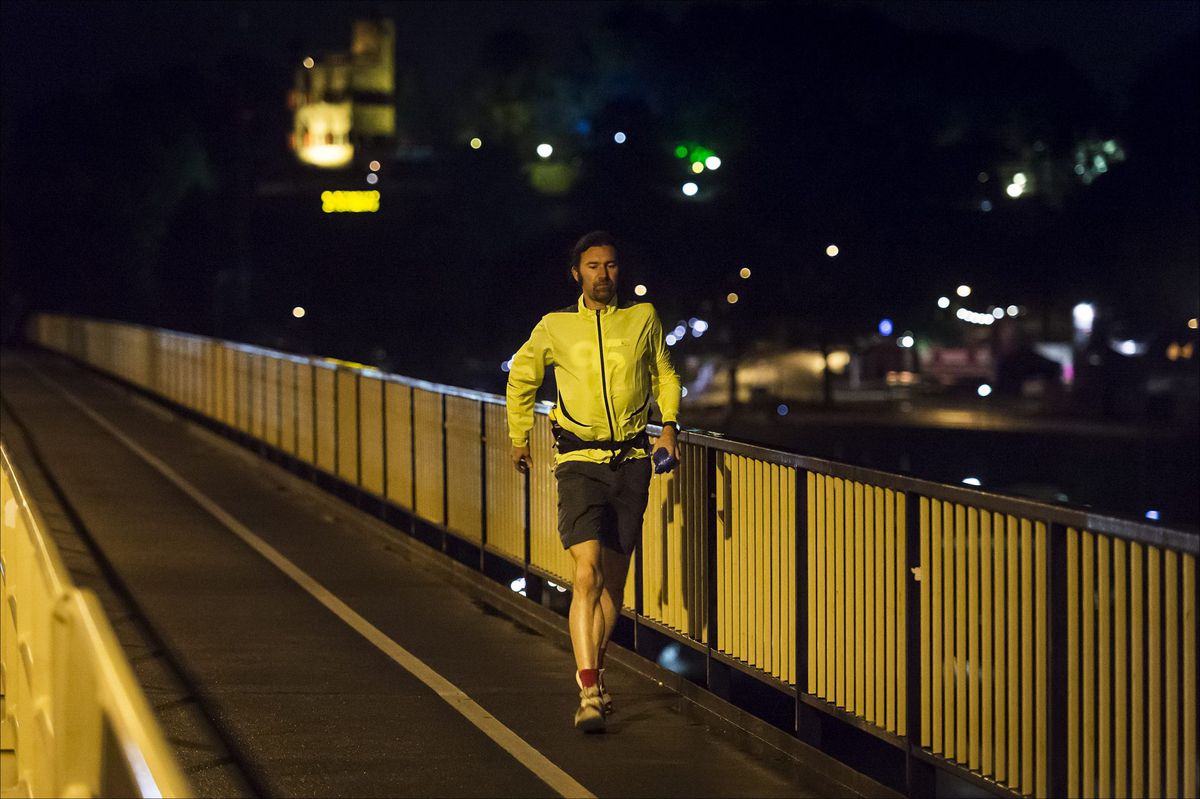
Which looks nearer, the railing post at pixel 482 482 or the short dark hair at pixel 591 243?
the short dark hair at pixel 591 243

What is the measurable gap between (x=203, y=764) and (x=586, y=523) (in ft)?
6.20

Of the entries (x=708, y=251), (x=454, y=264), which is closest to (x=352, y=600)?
(x=708, y=251)

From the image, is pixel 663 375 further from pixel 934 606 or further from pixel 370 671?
pixel 370 671

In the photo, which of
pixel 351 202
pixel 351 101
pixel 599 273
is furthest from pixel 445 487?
pixel 351 101

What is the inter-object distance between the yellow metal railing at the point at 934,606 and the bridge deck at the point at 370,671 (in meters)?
0.41

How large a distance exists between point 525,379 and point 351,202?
8929cm

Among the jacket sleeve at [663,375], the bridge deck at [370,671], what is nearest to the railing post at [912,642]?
the bridge deck at [370,671]

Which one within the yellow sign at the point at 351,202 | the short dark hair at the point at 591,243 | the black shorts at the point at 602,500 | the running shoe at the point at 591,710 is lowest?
the running shoe at the point at 591,710

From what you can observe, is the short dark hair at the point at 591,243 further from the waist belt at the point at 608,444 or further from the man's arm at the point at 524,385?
the waist belt at the point at 608,444

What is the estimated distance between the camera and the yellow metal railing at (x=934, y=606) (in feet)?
18.2

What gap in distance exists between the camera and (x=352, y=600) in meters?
12.8

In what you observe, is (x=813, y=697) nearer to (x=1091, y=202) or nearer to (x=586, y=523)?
(x=586, y=523)

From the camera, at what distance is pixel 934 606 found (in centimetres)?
693

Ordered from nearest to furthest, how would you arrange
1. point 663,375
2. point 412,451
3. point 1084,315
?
point 663,375 → point 412,451 → point 1084,315
